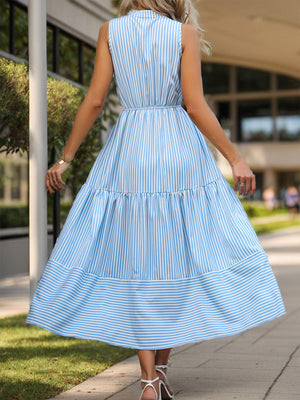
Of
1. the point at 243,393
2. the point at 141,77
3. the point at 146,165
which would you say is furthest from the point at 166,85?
the point at 243,393

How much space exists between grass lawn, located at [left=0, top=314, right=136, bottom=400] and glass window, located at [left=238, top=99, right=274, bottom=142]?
49415 mm

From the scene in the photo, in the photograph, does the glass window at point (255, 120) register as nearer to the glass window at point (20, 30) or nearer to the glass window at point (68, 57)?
the glass window at point (68, 57)

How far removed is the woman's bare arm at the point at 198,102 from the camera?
3334mm

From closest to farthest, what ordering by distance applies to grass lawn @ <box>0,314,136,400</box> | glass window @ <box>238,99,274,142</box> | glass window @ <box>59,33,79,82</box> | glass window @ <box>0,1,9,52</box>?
grass lawn @ <box>0,314,136,400</box> → glass window @ <box>0,1,9,52</box> → glass window @ <box>59,33,79,82</box> → glass window @ <box>238,99,274,142</box>

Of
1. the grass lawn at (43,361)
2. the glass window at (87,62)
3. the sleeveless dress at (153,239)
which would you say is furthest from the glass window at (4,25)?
the sleeveless dress at (153,239)

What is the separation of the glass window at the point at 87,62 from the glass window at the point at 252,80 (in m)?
45.0

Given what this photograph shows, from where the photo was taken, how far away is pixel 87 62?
29.0 ft

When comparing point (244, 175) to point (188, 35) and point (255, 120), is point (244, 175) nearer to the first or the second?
point (188, 35)

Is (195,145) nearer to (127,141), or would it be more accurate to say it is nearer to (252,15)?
(127,141)

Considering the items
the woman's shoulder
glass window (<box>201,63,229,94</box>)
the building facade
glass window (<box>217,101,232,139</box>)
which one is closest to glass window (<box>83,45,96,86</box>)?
the woman's shoulder

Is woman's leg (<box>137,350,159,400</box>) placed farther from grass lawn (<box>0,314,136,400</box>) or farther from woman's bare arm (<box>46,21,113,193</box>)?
woman's bare arm (<box>46,21,113,193</box>)

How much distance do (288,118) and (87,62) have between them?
45855mm

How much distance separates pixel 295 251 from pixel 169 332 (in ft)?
41.9

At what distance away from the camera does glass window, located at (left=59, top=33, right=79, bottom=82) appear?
807 centimetres
